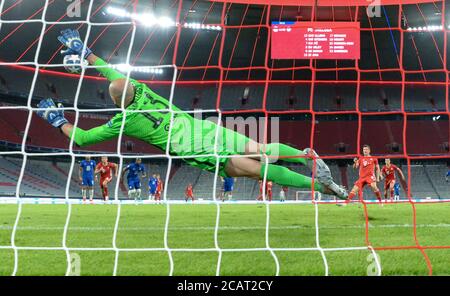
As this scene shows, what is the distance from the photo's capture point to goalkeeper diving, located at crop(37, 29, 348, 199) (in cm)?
459

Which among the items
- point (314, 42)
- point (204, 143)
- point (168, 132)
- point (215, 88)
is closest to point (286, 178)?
point (204, 143)

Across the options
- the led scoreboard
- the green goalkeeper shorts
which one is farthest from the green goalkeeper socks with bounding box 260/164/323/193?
the led scoreboard

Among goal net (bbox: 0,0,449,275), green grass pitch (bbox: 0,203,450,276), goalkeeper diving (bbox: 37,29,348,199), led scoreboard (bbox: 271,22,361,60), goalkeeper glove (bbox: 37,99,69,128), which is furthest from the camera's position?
goal net (bbox: 0,0,449,275)

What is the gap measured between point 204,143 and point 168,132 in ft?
1.24

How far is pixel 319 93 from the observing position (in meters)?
26.3

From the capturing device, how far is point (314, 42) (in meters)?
15.8

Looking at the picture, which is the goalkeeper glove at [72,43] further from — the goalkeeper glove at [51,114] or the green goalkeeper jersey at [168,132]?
the goalkeeper glove at [51,114]

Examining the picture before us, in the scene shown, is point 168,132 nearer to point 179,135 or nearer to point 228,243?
point 179,135

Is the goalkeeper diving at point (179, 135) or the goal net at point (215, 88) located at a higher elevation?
the goal net at point (215, 88)

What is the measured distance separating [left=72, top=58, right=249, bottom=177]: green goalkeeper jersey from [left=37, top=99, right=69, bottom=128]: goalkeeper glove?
17 cm

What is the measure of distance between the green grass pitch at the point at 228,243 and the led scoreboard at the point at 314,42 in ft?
28.7

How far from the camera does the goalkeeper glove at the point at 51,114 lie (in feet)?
14.6

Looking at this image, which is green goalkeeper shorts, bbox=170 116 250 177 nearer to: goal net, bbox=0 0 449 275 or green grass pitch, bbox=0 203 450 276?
green grass pitch, bbox=0 203 450 276

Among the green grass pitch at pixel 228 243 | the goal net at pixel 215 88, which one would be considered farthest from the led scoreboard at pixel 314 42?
the green grass pitch at pixel 228 243
